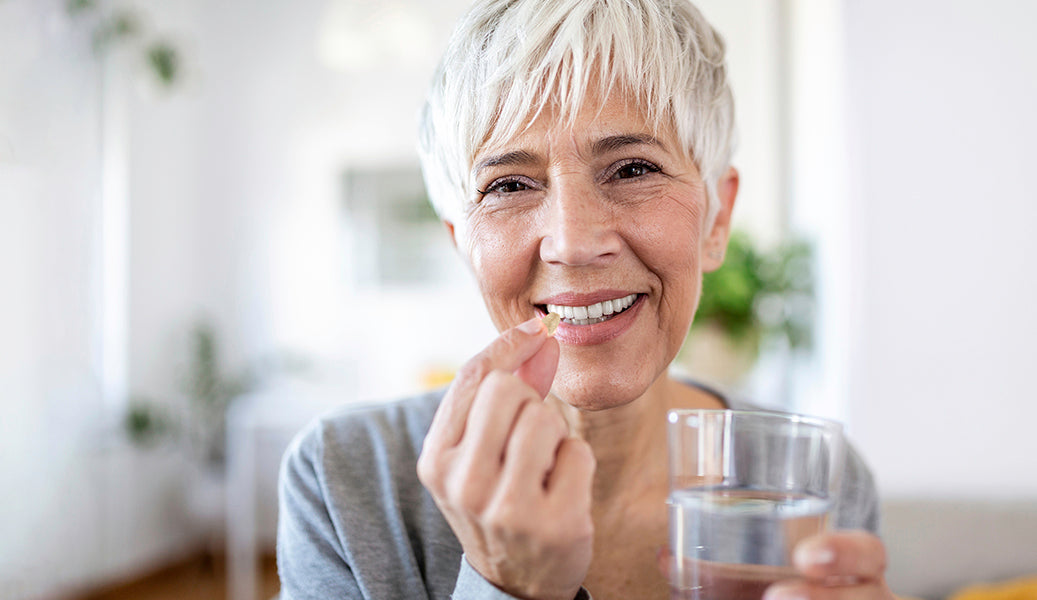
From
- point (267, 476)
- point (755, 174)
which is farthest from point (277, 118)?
point (755, 174)

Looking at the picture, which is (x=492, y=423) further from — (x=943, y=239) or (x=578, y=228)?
(x=943, y=239)

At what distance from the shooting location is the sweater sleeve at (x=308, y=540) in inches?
37.8

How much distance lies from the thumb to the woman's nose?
0.58 feet

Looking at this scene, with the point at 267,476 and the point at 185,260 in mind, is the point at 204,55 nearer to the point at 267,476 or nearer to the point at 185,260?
the point at 185,260

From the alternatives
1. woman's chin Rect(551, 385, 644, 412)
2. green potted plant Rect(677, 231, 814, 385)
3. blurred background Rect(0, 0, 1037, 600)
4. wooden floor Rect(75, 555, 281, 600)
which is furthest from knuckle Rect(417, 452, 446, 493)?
wooden floor Rect(75, 555, 281, 600)

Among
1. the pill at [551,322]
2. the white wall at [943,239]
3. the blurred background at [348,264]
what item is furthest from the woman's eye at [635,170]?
the white wall at [943,239]

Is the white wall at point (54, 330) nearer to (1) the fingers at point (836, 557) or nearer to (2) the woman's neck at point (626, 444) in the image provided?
(2) the woman's neck at point (626, 444)

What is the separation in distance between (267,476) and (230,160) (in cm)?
203

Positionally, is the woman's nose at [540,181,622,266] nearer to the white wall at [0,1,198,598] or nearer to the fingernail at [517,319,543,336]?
the fingernail at [517,319,543,336]

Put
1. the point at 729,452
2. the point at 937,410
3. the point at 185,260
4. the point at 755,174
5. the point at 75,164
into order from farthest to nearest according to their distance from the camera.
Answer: the point at 185,260
the point at 755,174
the point at 75,164
the point at 937,410
the point at 729,452

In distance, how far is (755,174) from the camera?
414 centimetres

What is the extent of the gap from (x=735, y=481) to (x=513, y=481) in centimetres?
17

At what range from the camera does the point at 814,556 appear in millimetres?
517

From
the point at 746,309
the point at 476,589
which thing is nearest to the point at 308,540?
the point at 476,589
